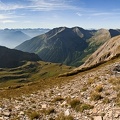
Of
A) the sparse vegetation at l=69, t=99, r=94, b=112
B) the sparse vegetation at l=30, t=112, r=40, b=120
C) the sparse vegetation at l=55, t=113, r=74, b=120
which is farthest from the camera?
the sparse vegetation at l=69, t=99, r=94, b=112

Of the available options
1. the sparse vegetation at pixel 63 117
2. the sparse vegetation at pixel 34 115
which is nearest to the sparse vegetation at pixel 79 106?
the sparse vegetation at pixel 63 117

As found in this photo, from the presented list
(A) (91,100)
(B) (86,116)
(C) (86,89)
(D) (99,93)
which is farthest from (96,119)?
(C) (86,89)

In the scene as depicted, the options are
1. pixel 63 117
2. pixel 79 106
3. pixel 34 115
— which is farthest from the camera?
pixel 79 106

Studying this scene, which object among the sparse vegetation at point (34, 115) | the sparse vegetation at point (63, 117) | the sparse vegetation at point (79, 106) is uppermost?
the sparse vegetation at point (79, 106)

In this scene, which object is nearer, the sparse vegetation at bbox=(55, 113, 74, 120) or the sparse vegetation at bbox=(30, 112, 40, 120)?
the sparse vegetation at bbox=(55, 113, 74, 120)

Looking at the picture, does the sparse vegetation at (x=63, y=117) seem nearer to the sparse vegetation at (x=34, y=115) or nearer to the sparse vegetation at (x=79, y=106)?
the sparse vegetation at (x=79, y=106)

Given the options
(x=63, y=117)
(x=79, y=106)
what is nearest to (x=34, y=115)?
(x=63, y=117)

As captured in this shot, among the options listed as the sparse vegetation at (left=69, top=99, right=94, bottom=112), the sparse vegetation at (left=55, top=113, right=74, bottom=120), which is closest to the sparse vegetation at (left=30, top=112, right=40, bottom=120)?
the sparse vegetation at (left=55, top=113, right=74, bottom=120)

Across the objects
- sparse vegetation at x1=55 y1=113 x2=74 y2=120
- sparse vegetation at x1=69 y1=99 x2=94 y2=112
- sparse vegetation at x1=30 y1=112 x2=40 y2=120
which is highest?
sparse vegetation at x1=69 y1=99 x2=94 y2=112

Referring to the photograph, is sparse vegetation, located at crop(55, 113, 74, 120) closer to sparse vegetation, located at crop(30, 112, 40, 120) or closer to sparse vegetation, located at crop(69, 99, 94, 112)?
sparse vegetation, located at crop(69, 99, 94, 112)

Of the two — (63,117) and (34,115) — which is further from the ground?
(63,117)

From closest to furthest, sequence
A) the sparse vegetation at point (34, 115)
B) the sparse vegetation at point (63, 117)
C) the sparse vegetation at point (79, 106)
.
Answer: the sparse vegetation at point (63, 117)
the sparse vegetation at point (34, 115)
the sparse vegetation at point (79, 106)

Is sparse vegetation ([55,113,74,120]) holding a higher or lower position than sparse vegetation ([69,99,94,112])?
lower

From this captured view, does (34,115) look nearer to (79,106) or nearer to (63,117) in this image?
(63,117)
